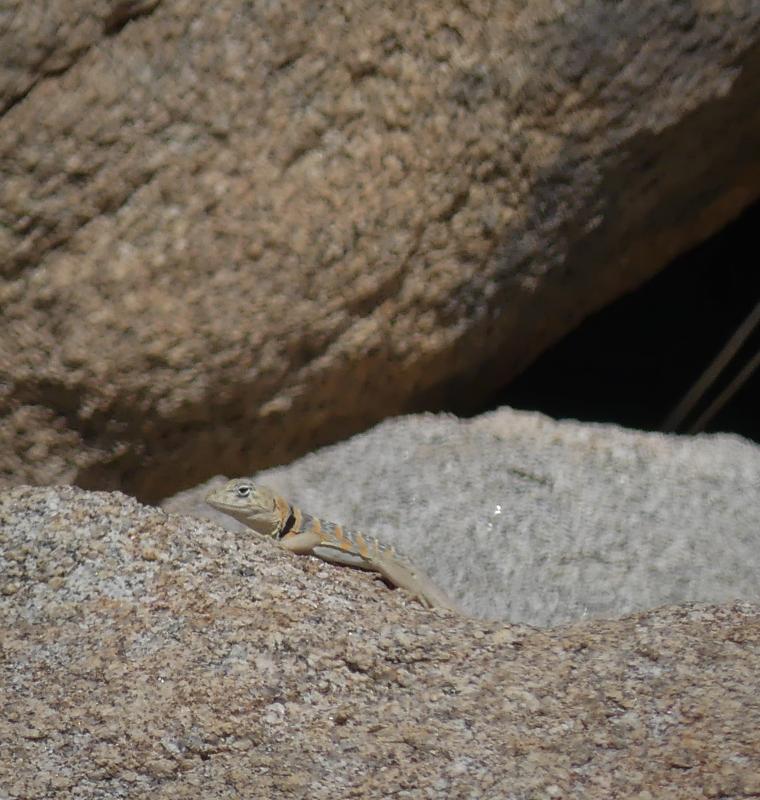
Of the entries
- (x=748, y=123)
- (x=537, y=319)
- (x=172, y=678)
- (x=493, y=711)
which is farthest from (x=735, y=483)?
(x=172, y=678)

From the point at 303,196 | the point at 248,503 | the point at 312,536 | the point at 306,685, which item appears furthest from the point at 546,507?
the point at 306,685

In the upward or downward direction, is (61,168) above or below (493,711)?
above

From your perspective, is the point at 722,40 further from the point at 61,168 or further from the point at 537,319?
the point at 61,168

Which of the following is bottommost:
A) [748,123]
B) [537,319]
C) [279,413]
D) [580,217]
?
[279,413]

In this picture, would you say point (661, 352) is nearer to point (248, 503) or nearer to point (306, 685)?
point (248, 503)

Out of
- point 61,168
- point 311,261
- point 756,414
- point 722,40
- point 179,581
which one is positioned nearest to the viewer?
point 179,581

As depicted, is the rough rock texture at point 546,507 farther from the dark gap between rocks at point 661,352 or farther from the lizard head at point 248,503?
the dark gap between rocks at point 661,352

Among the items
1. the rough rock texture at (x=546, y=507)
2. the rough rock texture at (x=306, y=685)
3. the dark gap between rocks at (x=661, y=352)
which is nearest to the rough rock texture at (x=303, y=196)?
the rough rock texture at (x=546, y=507)
